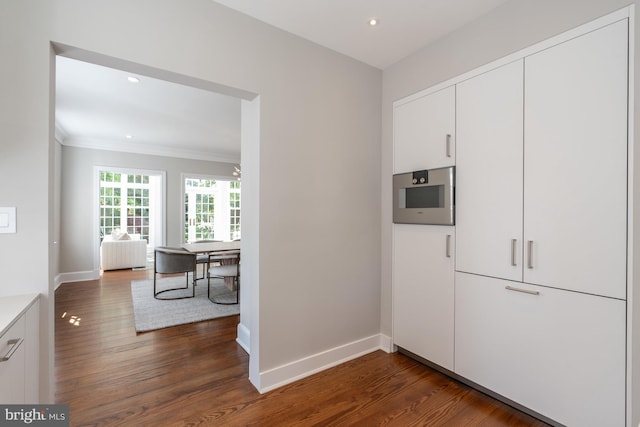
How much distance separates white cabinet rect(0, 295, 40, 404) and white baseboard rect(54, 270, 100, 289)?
501cm

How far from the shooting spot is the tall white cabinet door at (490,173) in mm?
1886

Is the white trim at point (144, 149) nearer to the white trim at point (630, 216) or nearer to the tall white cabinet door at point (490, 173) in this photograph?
the tall white cabinet door at point (490, 173)

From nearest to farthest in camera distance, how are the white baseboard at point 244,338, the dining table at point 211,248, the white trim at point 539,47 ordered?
the white trim at point 539,47
the white baseboard at point 244,338
the dining table at point 211,248

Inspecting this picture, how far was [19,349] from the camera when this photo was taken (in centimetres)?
122

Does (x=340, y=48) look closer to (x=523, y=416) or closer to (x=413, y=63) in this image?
(x=413, y=63)

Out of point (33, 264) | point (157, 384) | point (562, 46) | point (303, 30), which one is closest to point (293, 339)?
point (157, 384)

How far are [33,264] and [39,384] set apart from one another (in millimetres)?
613

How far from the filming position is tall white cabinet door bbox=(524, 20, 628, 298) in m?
1.50

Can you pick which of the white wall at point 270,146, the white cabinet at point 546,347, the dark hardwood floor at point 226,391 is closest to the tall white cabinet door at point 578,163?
the white cabinet at point 546,347

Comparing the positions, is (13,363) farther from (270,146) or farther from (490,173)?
(490,173)

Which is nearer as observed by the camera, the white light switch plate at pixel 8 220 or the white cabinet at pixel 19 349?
the white cabinet at pixel 19 349

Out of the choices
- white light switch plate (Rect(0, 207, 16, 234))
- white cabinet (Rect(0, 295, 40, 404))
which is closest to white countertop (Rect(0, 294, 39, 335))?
white cabinet (Rect(0, 295, 40, 404))

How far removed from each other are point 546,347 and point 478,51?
2043 millimetres

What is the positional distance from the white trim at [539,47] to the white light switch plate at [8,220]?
2.79 m
